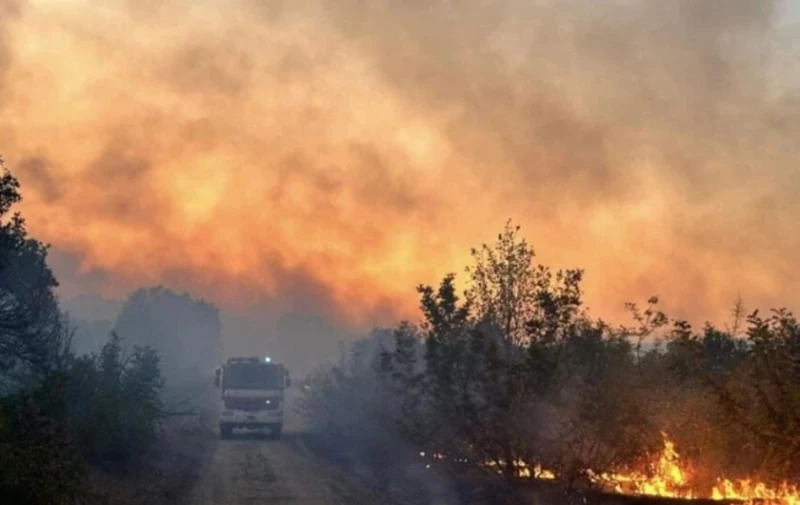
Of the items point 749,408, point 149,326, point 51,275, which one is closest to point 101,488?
point 749,408

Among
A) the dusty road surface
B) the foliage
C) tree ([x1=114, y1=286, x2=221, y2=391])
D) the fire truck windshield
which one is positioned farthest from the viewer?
tree ([x1=114, y1=286, x2=221, y2=391])

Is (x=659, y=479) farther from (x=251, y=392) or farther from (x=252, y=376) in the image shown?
(x=252, y=376)

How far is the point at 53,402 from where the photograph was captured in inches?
818

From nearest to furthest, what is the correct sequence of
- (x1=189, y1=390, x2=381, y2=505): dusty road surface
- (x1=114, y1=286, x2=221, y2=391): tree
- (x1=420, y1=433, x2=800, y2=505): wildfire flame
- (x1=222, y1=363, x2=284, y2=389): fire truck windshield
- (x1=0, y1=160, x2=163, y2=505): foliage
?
1. (x1=0, y1=160, x2=163, y2=505): foliage
2. (x1=420, y1=433, x2=800, y2=505): wildfire flame
3. (x1=189, y1=390, x2=381, y2=505): dusty road surface
4. (x1=222, y1=363, x2=284, y2=389): fire truck windshield
5. (x1=114, y1=286, x2=221, y2=391): tree

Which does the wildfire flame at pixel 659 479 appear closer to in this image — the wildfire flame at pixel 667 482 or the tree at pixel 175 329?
the wildfire flame at pixel 667 482

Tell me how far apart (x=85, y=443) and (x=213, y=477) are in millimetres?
4762

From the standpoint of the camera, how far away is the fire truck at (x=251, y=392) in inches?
1644

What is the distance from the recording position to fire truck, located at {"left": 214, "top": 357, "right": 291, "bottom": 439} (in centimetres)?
4175

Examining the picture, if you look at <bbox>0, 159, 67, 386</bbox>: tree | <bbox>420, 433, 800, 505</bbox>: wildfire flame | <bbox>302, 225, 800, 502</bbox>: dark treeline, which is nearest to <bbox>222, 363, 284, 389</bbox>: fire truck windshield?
<bbox>0, 159, 67, 386</bbox>: tree

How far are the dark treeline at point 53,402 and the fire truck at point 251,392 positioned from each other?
16.4ft

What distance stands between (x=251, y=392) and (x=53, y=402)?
69.5 ft

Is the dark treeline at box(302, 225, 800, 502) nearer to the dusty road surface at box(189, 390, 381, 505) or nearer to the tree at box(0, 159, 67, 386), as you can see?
the dusty road surface at box(189, 390, 381, 505)

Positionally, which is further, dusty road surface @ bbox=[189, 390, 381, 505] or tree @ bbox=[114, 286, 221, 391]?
tree @ bbox=[114, 286, 221, 391]

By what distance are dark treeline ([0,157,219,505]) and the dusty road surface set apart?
263 cm
